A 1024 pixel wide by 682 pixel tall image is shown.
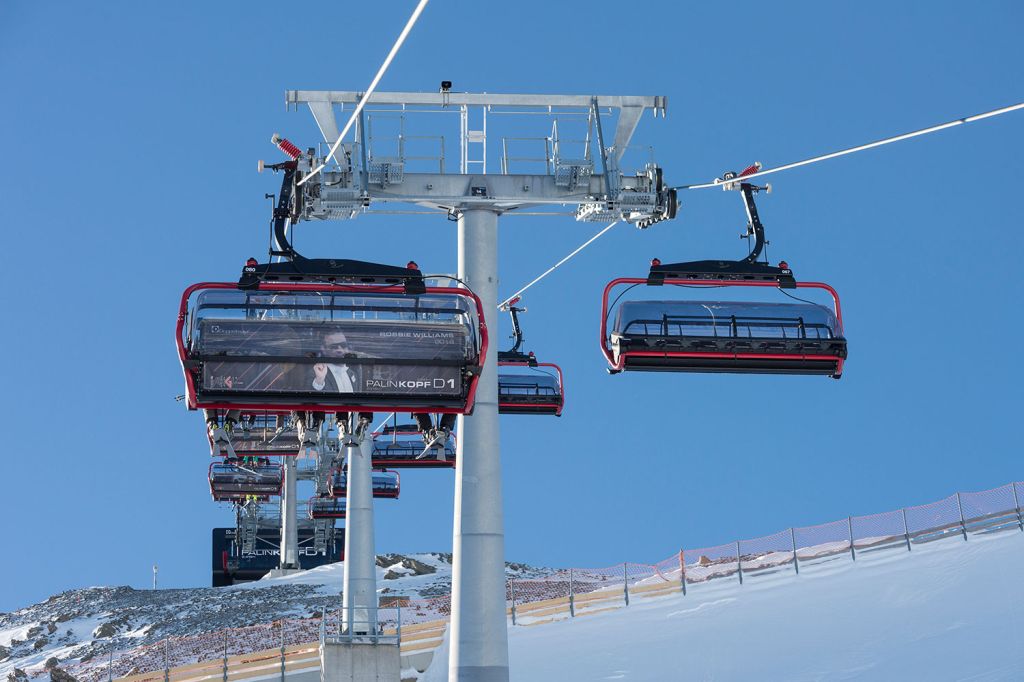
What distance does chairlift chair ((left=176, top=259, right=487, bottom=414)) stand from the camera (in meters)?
20.2

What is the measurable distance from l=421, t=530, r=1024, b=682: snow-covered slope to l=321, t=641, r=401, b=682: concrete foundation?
273 cm

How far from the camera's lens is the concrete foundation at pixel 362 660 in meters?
35.6

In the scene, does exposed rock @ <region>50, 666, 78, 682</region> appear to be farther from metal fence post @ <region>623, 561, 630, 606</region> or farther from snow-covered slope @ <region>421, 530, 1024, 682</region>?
metal fence post @ <region>623, 561, 630, 606</region>

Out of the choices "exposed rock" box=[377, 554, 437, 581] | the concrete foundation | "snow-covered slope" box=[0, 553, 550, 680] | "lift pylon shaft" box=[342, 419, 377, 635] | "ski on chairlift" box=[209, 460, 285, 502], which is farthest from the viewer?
"exposed rock" box=[377, 554, 437, 581]

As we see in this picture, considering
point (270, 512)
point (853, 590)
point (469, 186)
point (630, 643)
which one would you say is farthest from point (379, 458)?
point (270, 512)

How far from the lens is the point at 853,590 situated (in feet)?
144

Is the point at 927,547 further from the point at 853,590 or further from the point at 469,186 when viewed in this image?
the point at 469,186

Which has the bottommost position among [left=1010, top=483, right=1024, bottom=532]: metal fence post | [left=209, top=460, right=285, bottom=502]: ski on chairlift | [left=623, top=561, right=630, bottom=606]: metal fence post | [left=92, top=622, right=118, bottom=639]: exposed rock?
[left=92, top=622, right=118, bottom=639]: exposed rock

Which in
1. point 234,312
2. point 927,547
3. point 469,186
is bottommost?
point 927,547

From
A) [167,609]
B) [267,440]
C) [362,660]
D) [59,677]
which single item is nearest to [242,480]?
[167,609]

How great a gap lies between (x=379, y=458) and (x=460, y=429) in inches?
820

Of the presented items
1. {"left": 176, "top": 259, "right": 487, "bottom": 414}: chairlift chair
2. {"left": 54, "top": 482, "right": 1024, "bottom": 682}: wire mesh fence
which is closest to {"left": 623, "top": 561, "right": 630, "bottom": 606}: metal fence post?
{"left": 54, "top": 482, "right": 1024, "bottom": 682}: wire mesh fence

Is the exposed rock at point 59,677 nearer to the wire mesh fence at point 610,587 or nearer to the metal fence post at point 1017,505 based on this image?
the wire mesh fence at point 610,587

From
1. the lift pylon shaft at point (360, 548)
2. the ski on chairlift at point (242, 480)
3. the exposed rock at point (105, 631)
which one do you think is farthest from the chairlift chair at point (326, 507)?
the lift pylon shaft at point (360, 548)
